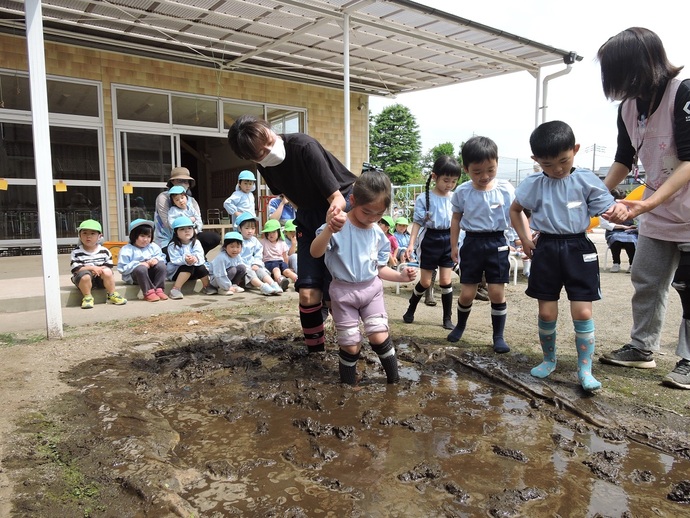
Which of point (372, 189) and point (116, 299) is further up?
point (372, 189)

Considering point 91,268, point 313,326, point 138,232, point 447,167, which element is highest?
point 447,167

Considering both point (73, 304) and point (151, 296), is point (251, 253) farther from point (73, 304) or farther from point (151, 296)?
point (73, 304)

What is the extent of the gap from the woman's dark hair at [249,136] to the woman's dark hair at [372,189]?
0.66 meters

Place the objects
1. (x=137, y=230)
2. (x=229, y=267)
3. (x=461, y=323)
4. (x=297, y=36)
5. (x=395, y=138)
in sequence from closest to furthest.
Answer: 1. (x=461, y=323)
2. (x=137, y=230)
3. (x=229, y=267)
4. (x=297, y=36)
5. (x=395, y=138)

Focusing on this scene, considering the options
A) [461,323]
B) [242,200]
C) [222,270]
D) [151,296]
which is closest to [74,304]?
[151,296]

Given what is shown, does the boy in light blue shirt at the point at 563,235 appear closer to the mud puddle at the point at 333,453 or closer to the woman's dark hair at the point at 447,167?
the mud puddle at the point at 333,453

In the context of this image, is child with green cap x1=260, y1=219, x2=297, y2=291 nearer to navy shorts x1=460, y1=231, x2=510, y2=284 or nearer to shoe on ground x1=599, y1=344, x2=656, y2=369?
navy shorts x1=460, y1=231, x2=510, y2=284

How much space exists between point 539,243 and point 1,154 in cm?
972

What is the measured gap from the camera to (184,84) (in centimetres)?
1038

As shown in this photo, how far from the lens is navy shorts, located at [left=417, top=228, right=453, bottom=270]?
4.70 meters

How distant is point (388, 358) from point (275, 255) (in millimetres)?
4340

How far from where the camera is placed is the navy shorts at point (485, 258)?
3938 mm

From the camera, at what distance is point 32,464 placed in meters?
2.04

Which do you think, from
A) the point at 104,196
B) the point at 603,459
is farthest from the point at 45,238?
the point at 104,196
